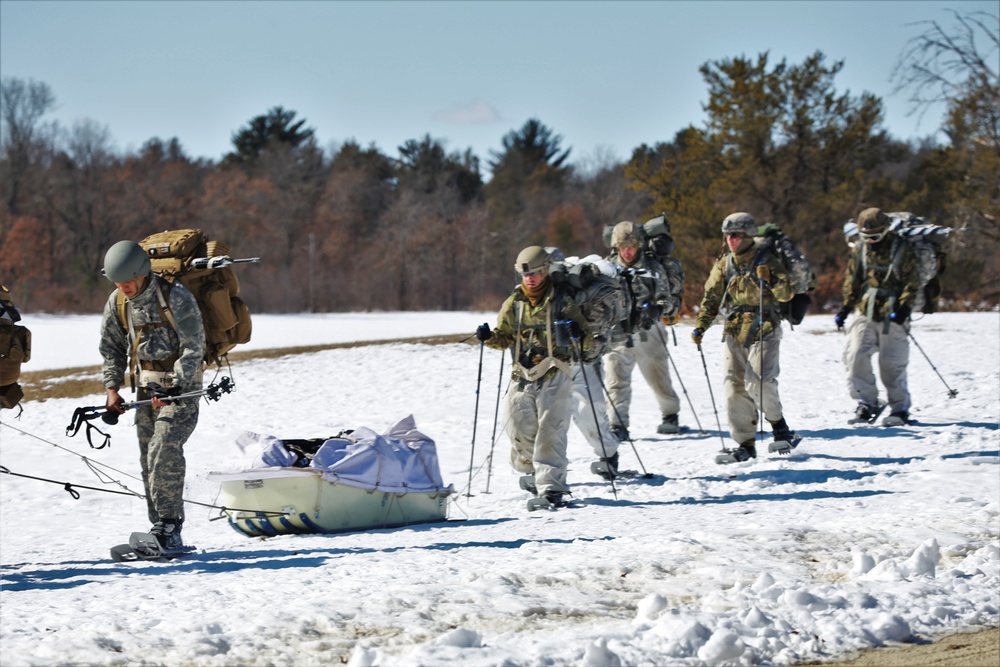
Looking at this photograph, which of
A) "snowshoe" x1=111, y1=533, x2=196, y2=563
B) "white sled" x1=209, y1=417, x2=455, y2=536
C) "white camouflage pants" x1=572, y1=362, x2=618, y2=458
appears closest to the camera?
"snowshoe" x1=111, y1=533, x2=196, y2=563

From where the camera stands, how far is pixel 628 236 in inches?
480

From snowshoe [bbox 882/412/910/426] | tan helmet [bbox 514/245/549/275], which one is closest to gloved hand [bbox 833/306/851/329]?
snowshoe [bbox 882/412/910/426]

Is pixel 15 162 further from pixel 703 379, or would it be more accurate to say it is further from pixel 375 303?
pixel 703 379

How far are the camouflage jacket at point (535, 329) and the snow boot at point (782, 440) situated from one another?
2.80 meters

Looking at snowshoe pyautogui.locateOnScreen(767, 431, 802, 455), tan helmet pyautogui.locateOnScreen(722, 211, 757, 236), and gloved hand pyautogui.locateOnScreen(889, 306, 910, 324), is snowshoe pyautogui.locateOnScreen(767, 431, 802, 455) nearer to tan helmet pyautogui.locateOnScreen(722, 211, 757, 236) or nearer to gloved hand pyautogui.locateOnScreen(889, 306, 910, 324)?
gloved hand pyautogui.locateOnScreen(889, 306, 910, 324)

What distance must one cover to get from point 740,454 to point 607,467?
5.35 ft

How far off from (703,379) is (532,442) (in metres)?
8.74

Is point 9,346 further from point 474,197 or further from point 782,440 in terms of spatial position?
point 474,197

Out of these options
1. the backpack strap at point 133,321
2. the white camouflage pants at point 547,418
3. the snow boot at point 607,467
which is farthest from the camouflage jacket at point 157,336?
the snow boot at point 607,467

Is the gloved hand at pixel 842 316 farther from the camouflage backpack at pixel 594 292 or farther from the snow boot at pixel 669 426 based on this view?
the camouflage backpack at pixel 594 292

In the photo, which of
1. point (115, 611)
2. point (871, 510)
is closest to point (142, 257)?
point (115, 611)

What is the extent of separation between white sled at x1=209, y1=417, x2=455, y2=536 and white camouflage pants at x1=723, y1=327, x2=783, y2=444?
3461 millimetres

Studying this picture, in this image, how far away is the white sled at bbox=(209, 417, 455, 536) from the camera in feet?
27.5

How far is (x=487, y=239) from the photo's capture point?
215 feet
